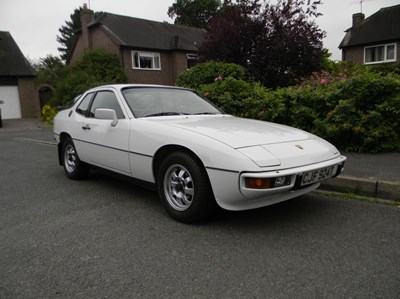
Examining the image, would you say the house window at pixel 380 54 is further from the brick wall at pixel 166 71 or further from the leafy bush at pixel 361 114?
the leafy bush at pixel 361 114

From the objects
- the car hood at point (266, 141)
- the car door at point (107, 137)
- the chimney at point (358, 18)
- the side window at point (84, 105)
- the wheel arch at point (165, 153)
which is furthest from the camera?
the chimney at point (358, 18)

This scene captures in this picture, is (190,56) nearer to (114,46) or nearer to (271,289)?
(114,46)

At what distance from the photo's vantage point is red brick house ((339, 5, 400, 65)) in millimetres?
22000

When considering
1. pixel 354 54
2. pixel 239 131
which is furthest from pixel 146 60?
pixel 239 131

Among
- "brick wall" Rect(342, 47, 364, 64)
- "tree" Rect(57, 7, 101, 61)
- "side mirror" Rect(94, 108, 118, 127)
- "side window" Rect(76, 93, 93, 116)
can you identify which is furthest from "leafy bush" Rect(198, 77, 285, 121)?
"tree" Rect(57, 7, 101, 61)

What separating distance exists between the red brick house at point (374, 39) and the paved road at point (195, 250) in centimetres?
2205

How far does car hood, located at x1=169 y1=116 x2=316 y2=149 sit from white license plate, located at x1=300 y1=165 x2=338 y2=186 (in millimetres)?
425

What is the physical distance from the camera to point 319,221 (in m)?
3.36

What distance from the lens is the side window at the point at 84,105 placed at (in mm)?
4891

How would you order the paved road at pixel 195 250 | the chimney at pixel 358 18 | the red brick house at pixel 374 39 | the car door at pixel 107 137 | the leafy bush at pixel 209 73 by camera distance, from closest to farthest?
the paved road at pixel 195 250 < the car door at pixel 107 137 < the leafy bush at pixel 209 73 < the red brick house at pixel 374 39 < the chimney at pixel 358 18

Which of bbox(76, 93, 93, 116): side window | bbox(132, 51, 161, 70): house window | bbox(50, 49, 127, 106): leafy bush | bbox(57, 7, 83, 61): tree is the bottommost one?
bbox(76, 93, 93, 116): side window

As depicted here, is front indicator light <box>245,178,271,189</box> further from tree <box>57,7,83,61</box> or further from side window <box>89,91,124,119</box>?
tree <box>57,7,83,61</box>

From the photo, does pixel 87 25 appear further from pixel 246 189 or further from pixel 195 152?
pixel 246 189

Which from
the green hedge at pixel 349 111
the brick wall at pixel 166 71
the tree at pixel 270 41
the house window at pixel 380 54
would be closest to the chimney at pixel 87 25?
the brick wall at pixel 166 71
